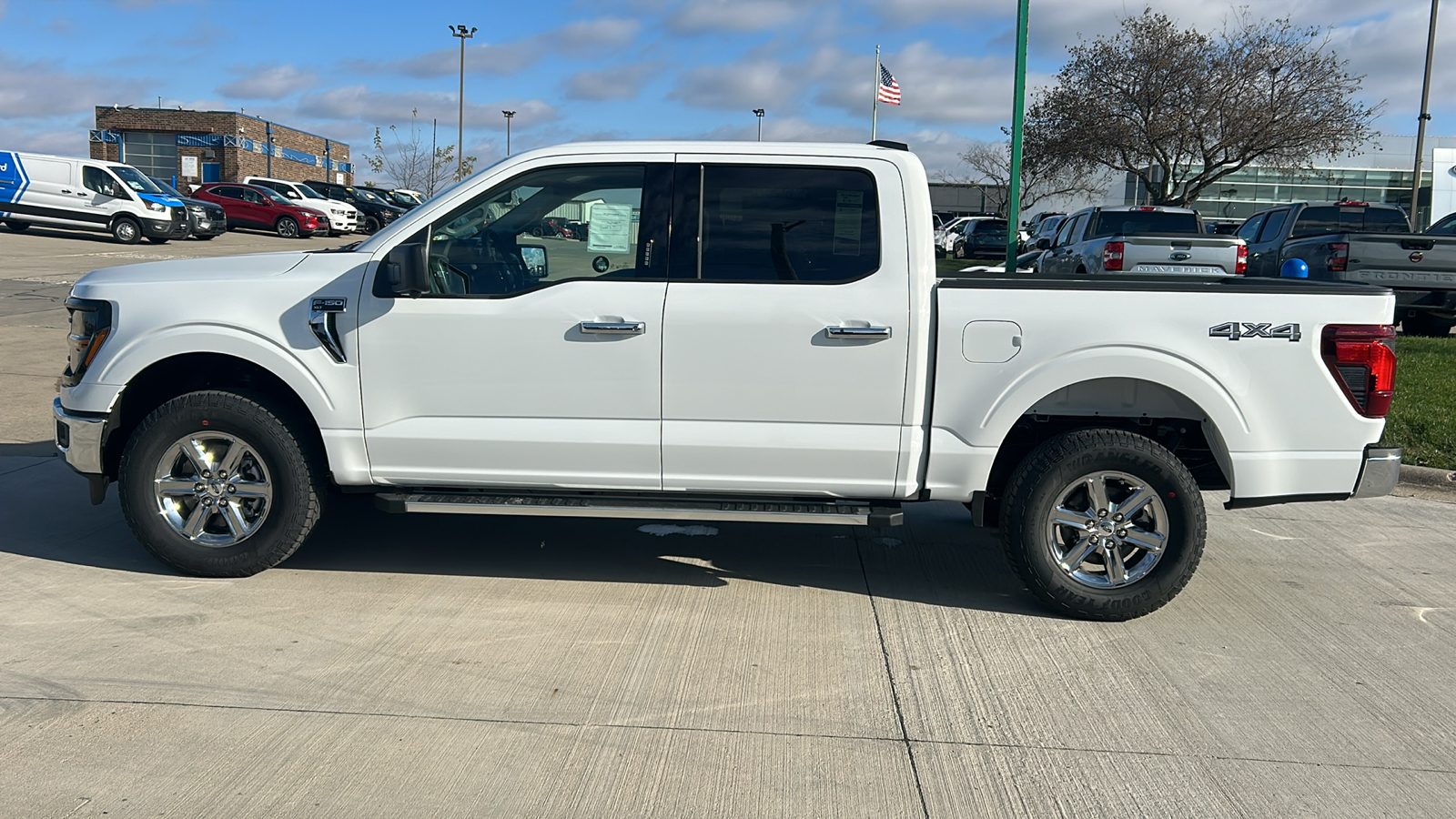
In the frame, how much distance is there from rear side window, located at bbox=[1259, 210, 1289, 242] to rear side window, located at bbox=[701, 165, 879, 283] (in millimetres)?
14769

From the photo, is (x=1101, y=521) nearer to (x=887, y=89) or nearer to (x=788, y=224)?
(x=788, y=224)

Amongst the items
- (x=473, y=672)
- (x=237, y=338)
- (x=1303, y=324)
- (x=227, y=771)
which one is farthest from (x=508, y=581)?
(x=1303, y=324)

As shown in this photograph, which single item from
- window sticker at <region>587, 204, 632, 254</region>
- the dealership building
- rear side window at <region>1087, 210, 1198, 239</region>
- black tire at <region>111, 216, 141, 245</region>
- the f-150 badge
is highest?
the dealership building

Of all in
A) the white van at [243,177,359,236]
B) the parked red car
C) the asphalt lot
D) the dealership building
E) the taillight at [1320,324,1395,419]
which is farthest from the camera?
the dealership building

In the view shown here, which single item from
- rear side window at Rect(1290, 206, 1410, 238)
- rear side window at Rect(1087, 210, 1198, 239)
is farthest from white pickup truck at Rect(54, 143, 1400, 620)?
rear side window at Rect(1290, 206, 1410, 238)

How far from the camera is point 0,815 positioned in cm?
330

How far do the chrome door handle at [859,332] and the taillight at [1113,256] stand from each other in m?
11.1

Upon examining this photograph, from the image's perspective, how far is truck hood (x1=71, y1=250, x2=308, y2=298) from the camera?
5285 mm

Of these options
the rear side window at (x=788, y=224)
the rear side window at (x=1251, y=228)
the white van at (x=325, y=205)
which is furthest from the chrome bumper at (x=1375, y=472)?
the white van at (x=325, y=205)

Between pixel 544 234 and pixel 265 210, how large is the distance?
34890mm

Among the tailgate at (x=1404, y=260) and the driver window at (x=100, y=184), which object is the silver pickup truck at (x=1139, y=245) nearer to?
the tailgate at (x=1404, y=260)

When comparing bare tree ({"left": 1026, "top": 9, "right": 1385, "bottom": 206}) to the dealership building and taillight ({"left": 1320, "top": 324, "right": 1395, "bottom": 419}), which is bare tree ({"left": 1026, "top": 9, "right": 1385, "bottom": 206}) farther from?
the dealership building

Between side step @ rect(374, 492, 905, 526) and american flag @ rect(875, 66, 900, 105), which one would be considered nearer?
side step @ rect(374, 492, 905, 526)

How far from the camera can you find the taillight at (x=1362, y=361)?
492cm
